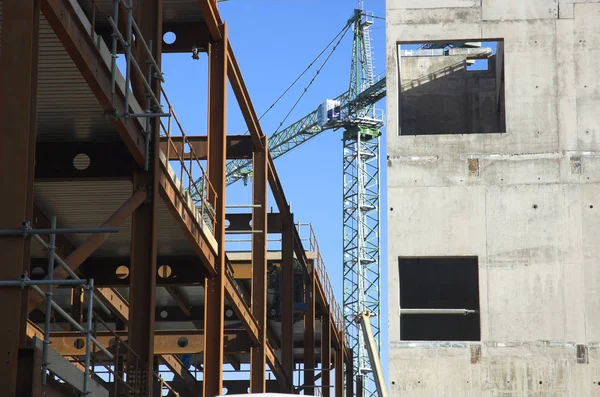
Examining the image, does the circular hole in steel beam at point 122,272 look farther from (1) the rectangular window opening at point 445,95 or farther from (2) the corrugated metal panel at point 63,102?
(1) the rectangular window opening at point 445,95

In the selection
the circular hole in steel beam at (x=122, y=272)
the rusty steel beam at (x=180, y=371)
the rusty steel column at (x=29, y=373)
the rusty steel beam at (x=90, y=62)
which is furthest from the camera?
the rusty steel beam at (x=180, y=371)

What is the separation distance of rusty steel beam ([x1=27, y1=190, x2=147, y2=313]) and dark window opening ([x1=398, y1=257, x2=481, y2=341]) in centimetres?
1549

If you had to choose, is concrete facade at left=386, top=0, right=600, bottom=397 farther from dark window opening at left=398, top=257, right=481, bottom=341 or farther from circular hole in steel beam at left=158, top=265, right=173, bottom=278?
circular hole in steel beam at left=158, top=265, right=173, bottom=278

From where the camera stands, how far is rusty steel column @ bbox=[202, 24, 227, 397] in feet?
71.8

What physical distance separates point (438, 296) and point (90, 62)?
1982cm

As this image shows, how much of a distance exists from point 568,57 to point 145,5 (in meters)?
15.9

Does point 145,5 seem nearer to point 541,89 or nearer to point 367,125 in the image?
point 541,89

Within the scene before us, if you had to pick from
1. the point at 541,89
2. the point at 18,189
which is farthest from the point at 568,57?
the point at 18,189

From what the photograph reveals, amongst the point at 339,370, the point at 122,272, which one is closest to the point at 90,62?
the point at 122,272

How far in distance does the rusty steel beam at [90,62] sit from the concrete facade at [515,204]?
14350 mm

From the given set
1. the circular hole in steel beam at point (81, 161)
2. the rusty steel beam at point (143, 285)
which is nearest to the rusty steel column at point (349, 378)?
the circular hole in steel beam at point (81, 161)

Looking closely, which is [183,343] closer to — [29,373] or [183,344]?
[183,344]

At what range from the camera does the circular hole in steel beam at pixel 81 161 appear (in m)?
18.3

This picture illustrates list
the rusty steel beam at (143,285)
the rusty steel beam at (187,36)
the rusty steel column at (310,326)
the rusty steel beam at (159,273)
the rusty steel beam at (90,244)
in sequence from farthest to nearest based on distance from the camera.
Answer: the rusty steel column at (310,326) < the rusty steel beam at (159,273) < the rusty steel beam at (187,36) < the rusty steel beam at (143,285) < the rusty steel beam at (90,244)
